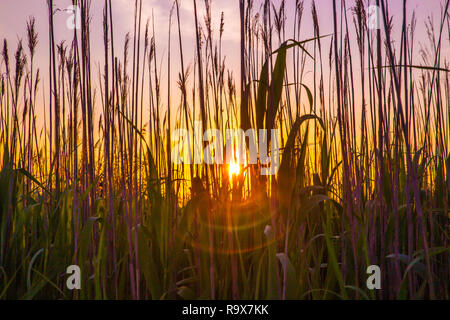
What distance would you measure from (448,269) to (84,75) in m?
1.22

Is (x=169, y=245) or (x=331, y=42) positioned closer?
(x=169, y=245)

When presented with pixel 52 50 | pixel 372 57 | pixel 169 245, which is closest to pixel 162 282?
pixel 169 245

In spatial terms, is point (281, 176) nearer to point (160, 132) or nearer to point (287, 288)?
point (287, 288)

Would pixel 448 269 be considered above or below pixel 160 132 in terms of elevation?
below

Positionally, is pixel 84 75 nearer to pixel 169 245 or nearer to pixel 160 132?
pixel 160 132

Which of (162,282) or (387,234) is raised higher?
(387,234)

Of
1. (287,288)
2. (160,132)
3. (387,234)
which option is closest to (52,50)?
(160,132)

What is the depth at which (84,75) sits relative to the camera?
106 cm
